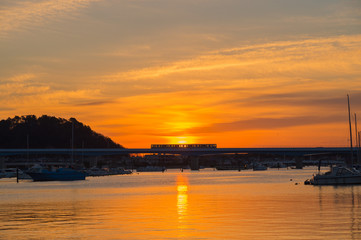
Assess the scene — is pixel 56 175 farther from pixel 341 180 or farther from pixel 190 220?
pixel 190 220

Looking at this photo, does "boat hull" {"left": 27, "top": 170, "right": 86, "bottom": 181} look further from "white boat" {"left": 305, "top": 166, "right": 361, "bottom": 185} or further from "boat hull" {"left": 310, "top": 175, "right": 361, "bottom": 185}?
"boat hull" {"left": 310, "top": 175, "right": 361, "bottom": 185}

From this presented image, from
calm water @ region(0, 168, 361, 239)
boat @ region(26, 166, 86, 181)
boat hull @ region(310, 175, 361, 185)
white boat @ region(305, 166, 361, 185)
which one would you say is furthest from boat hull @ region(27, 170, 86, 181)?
calm water @ region(0, 168, 361, 239)

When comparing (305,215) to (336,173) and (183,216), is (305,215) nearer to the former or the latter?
(183,216)

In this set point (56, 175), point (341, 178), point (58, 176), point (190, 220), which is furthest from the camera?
point (56, 175)

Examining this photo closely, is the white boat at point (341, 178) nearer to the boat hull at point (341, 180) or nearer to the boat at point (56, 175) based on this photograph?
the boat hull at point (341, 180)

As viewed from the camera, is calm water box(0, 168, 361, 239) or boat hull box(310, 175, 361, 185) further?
boat hull box(310, 175, 361, 185)

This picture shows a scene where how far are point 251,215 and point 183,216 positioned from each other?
5.23 metres

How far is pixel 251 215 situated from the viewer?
46.8 metres

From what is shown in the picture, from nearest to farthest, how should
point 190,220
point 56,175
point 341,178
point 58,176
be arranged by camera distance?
point 190,220 → point 341,178 → point 58,176 → point 56,175

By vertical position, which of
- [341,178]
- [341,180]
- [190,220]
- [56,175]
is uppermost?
[56,175]

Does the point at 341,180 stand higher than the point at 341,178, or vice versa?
the point at 341,178

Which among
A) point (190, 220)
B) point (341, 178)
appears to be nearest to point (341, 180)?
point (341, 178)

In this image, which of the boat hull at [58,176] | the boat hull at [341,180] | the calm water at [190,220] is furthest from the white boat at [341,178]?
the boat hull at [58,176]

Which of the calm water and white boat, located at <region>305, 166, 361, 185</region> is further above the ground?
white boat, located at <region>305, 166, 361, 185</region>
